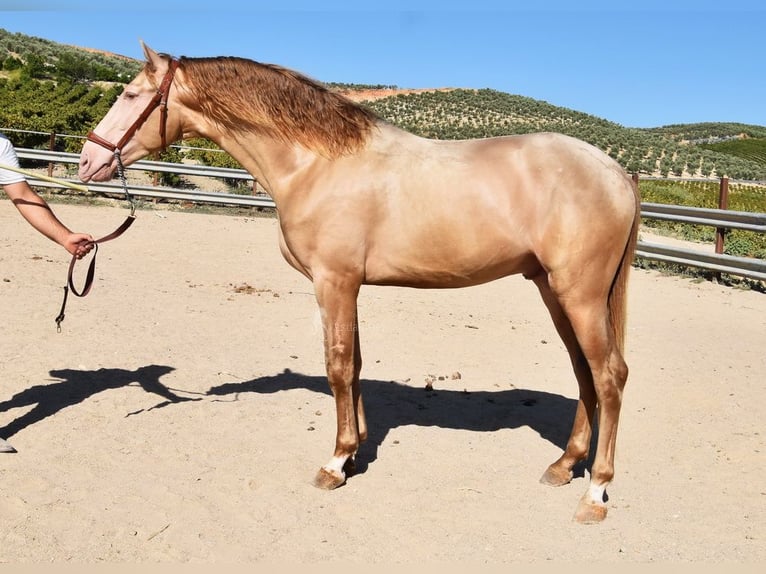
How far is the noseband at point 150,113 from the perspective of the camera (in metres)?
3.88

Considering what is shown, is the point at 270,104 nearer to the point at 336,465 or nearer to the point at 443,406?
the point at 336,465

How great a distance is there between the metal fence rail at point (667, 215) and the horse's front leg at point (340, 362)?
5.72m

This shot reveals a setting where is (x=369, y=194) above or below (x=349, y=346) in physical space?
above

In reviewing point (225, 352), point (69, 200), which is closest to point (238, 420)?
point (225, 352)

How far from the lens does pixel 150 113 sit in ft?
12.9

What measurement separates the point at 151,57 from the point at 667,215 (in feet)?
35.1

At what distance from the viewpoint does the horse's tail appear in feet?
12.6

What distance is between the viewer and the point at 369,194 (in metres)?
3.79

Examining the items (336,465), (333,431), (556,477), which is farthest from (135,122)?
(556,477)

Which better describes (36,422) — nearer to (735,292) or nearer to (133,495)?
(133,495)

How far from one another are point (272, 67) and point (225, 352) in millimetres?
3034

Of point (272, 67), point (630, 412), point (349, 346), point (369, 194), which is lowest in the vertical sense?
point (630, 412)

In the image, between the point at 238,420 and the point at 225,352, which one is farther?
the point at 225,352

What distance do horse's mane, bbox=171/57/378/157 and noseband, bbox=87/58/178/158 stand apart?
0.08 m
